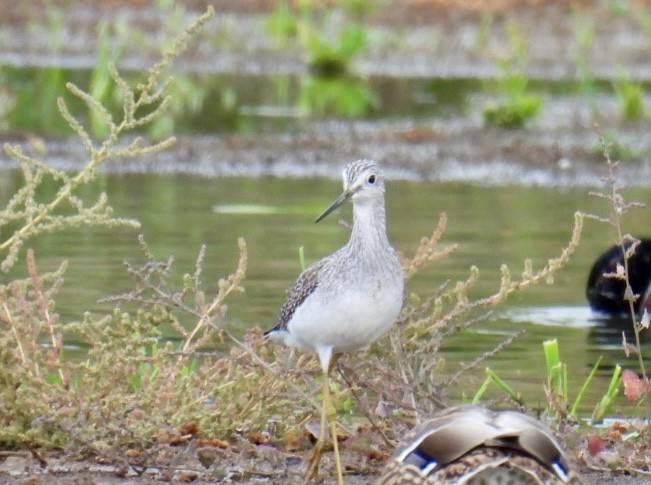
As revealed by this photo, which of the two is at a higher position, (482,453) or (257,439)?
(482,453)

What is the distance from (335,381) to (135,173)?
11183 millimetres

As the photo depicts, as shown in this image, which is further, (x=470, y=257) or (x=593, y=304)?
(x=470, y=257)

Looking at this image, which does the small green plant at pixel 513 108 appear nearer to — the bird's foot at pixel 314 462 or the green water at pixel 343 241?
the green water at pixel 343 241

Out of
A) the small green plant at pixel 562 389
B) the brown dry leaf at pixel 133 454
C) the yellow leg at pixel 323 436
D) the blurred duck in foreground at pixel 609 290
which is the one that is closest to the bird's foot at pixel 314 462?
the yellow leg at pixel 323 436

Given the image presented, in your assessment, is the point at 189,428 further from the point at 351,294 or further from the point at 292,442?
the point at 351,294

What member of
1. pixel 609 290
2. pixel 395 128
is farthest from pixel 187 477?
pixel 395 128

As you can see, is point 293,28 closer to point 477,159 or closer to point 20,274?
point 477,159

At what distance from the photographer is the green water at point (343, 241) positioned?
10539 millimetres

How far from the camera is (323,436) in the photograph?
6.96m

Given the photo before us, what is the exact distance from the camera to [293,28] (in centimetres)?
2989

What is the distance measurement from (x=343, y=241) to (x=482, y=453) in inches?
337

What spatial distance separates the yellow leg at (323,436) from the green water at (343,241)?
194 centimetres

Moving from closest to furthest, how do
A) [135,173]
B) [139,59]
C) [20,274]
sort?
1. [20,274]
2. [135,173]
3. [139,59]

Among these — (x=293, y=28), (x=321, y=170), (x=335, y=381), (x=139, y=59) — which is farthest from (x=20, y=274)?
(x=293, y=28)
